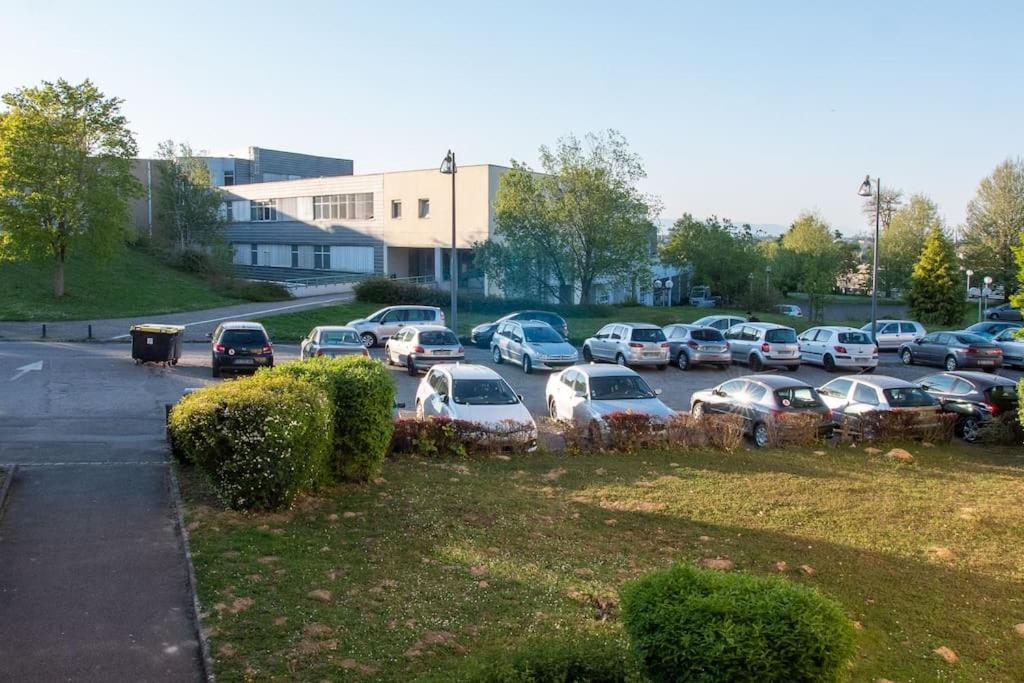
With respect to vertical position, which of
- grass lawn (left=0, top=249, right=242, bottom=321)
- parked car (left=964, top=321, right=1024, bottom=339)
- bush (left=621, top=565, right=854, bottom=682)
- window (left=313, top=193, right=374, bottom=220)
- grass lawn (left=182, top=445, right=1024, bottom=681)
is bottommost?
grass lawn (left=182, top=445, right=1024, bottom=681)

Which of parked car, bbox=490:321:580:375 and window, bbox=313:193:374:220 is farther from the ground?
window, bbox=313:193:374:220

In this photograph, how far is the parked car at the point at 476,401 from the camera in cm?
1509

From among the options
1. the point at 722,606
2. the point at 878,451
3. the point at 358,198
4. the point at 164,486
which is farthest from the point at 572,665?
the point at 358,198

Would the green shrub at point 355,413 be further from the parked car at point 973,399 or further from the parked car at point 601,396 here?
the parked car at point 973,399

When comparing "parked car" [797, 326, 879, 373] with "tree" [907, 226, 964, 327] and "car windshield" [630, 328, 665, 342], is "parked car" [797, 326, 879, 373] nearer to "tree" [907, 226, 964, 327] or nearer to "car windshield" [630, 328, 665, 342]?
"car windshield" [630, 328, 665, 342]

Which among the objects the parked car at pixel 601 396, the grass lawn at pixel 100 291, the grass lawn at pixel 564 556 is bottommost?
the grass lawn at pixel 564 556

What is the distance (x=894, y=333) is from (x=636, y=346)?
1409 cm

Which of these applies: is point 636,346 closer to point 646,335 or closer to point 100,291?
point 646,335

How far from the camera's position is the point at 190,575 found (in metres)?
8.23

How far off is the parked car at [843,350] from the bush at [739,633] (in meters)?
26.5

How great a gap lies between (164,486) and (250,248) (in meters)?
62.2

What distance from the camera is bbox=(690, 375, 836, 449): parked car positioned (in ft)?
56.6

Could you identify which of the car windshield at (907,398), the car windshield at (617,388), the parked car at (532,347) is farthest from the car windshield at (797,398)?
the parked car at (532,347)

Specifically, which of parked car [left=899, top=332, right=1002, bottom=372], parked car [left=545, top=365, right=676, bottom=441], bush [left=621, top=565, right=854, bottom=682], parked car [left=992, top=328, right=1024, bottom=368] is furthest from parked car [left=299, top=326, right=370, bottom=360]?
parked car [left=992, top=328, right=1024, bottom=368]
